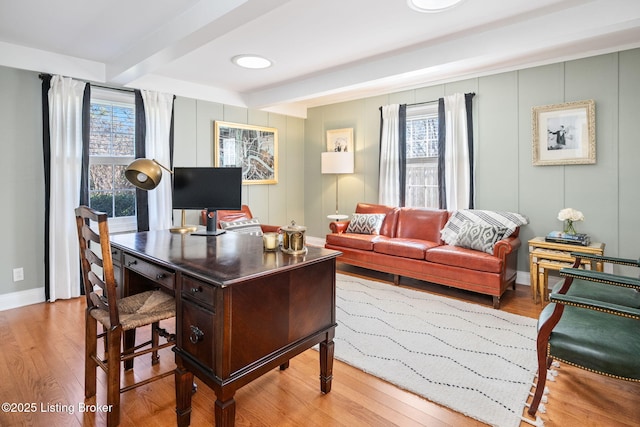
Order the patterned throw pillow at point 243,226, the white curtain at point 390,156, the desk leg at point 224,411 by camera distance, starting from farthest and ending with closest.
Result: the white curtain at point 390,156 → the patterned throw pillow at point 243,226 → the desk leg at point 224,411

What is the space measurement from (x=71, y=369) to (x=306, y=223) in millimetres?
4404

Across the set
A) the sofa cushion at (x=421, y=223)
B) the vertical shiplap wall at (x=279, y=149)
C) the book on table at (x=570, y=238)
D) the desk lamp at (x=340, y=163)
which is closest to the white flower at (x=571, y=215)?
the book on table at (x=570, y=238)

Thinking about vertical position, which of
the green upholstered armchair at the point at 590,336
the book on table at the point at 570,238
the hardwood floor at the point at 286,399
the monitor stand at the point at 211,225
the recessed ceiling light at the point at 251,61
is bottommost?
the hardwood floor at the point at 286,399

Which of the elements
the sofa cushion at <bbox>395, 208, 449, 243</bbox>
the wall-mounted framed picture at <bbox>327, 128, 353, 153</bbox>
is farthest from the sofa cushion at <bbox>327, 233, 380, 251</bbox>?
the wall-mounted framed picture at <bbox>327, 128, 353, 153</bbox>

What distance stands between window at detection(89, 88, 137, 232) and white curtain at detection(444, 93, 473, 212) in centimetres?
390

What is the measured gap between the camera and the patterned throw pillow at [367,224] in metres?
4.85

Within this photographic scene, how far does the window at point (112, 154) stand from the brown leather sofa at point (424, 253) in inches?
103

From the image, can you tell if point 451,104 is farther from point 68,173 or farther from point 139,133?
point 68,173

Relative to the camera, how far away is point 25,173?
357cm

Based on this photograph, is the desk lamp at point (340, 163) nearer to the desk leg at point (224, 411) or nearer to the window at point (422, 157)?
the window at point (422, 157)

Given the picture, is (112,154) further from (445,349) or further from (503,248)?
(503,248)

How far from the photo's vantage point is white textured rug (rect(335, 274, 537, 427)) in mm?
2051

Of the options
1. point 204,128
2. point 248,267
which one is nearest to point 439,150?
point 204,128

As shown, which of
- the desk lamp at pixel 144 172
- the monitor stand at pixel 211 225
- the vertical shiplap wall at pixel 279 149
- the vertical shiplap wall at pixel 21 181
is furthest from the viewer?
the vertical shiplap wall at pixel 279 149
